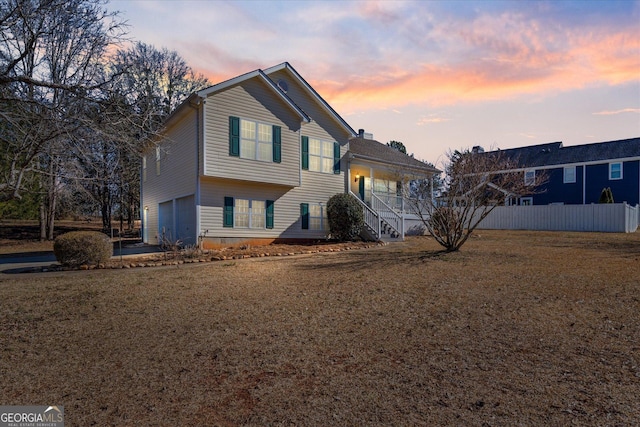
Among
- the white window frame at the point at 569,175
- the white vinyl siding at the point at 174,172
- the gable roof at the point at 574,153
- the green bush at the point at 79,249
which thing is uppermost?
the gable roof at the point at 574,153

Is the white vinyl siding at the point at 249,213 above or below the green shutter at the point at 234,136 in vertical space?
below

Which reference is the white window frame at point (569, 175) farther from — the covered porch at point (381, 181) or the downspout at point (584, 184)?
the covered porch at point (381, 181)

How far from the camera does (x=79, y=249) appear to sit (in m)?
10.6

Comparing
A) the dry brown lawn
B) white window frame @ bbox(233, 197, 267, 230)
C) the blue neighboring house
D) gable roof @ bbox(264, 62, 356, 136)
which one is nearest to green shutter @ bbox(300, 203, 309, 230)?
white window frame @ bbox(233, 197, 267, 230)

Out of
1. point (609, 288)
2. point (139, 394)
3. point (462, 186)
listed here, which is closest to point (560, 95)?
point (462, 186)

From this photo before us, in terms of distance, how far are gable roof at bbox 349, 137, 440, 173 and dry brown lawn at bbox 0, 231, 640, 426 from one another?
12.5 meters

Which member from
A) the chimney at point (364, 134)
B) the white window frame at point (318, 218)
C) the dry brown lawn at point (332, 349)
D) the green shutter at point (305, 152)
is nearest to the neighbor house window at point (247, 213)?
the white window frame at point (318, 218)

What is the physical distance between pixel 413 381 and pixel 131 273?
325 inches

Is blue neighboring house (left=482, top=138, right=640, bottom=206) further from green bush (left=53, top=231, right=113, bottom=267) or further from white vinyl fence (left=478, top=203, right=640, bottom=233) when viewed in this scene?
green bush (left=53, top=231, right=113, bottom=267)

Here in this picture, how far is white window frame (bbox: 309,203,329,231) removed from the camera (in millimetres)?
17969

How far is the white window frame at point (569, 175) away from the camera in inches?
1224

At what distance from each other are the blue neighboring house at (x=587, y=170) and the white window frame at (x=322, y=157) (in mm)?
16604

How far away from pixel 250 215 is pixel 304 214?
9.11 feet

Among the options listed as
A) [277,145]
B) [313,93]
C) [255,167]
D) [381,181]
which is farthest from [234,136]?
[381,181]
